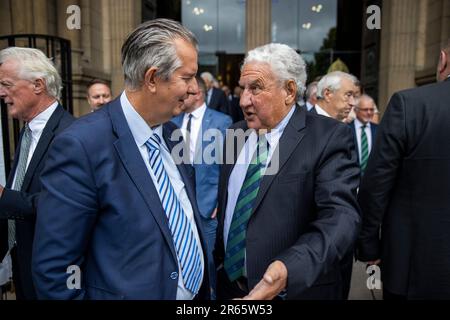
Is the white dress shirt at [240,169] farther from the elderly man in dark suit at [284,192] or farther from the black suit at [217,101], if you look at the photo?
the black suit at [217,101]

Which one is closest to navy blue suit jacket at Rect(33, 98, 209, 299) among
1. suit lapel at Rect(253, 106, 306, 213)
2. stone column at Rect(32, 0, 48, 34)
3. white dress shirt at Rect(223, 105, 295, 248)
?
suit lapel at Rect(253, 106, 306, 213)

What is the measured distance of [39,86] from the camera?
2.35 metres

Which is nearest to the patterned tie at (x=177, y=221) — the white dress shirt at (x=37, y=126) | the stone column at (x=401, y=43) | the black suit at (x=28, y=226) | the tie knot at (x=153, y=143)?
the tie knot at (x=153, y=143)

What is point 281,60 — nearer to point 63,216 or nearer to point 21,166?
point 63,216

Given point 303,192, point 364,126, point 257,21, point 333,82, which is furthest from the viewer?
point 257,21

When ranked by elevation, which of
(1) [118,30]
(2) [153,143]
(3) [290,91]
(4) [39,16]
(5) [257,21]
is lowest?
(2) [153,143]

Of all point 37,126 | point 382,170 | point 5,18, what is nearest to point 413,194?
point 382,170

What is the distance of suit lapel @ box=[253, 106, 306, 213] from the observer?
1872 millimetres

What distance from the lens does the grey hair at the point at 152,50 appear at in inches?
58.3

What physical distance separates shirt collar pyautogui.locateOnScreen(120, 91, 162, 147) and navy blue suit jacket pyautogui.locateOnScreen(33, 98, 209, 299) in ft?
0.13

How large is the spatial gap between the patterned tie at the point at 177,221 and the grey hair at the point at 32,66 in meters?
1.14

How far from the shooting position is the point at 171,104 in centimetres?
157

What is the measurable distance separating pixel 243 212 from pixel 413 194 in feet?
3.51
